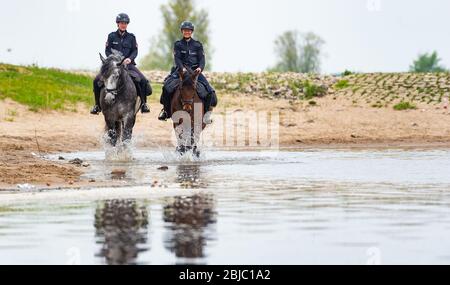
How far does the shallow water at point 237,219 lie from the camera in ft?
31.0

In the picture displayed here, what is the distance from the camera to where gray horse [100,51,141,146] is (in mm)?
22203

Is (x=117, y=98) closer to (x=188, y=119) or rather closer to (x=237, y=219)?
(x=188, y=119)

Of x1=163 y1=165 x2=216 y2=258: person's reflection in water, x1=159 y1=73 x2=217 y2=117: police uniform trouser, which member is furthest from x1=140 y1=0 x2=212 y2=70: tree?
x1=163 y1=165 x2=216 y2=258: person's reflection in water

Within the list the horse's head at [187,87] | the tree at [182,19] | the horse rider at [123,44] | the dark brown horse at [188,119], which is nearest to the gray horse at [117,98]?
the horse rider at [123,44]

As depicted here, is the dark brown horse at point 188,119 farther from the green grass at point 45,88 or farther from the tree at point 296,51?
the tree at point 296,51

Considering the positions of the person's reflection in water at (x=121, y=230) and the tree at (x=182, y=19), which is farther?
the tree at (x=182, y=19)

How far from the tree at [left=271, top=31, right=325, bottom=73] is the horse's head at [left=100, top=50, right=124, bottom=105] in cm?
7849

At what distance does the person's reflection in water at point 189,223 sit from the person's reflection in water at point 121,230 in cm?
26

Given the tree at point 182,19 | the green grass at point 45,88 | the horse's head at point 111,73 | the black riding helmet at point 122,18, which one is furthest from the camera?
the tree at point 182,19

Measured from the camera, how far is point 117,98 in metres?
22.9

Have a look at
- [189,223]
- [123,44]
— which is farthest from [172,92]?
[189,223]

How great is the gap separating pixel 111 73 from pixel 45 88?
41.6ft
